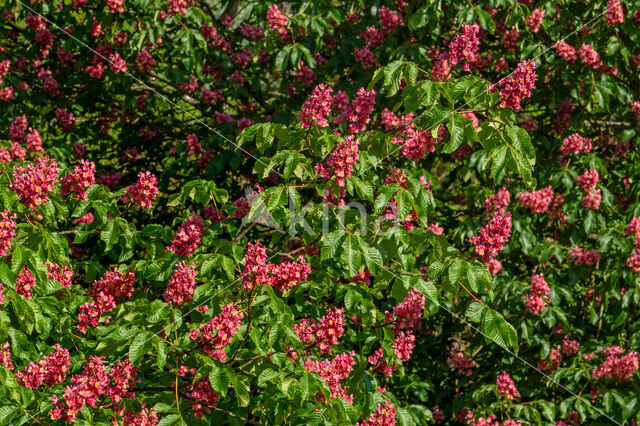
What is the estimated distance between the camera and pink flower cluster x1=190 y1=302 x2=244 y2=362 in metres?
2.87

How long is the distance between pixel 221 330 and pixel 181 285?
0.29 meters

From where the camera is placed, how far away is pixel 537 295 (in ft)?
15.5

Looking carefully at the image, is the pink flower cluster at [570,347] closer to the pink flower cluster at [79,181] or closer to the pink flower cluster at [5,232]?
the pink flower cluster at [79,181]

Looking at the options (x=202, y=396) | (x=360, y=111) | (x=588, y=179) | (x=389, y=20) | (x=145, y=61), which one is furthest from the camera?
(x=145, y=61)

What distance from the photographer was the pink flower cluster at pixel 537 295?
4680mm

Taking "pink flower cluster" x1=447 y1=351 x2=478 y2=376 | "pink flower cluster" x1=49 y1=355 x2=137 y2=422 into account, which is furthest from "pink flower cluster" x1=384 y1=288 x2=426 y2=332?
"pink flower cluster" x1=447 y1=351 x2=478 y2=376

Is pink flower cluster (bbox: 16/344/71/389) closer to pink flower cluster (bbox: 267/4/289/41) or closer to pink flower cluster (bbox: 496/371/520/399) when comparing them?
pink flower cluster (bbox: 267/4/289/41)

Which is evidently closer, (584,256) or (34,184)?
(34,184)

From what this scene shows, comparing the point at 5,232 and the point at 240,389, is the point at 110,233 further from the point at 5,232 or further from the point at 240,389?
the point at 240,389

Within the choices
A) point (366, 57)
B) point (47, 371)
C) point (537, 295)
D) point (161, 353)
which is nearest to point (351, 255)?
point (161, 353)

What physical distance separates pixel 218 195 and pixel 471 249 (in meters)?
2.50

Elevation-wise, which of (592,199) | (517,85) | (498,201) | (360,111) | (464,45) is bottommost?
(498,201)

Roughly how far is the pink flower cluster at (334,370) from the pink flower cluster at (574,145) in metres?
2.50

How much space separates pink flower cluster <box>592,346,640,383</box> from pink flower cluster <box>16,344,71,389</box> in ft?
9.93
